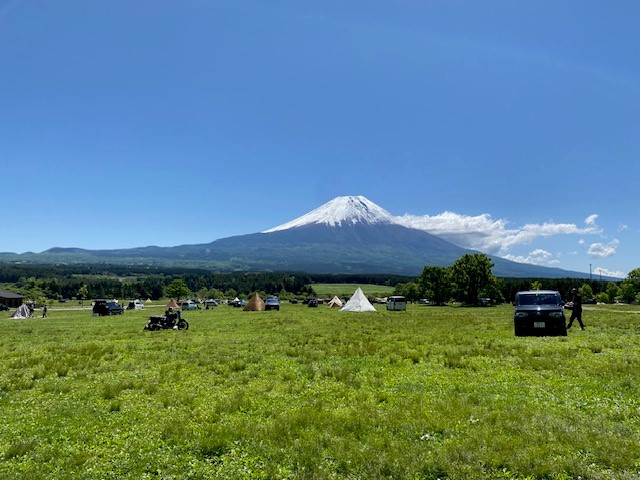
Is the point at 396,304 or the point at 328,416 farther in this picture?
the point at 396,304

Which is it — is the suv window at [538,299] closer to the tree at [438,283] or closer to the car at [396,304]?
the car at [396,304]

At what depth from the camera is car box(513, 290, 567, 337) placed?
872 inches

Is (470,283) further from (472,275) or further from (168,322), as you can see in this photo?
(168,322)

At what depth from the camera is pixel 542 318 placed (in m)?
22.3

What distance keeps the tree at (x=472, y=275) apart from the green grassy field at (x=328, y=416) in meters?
81.0

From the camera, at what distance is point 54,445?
8.09 m

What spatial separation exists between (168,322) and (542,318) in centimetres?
2741

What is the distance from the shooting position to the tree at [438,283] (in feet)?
329

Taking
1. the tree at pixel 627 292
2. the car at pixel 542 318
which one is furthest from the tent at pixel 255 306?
the tree at pixel 627 292

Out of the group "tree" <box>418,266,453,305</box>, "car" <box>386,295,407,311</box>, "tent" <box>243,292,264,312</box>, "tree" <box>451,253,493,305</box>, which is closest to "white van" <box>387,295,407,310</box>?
"car" <box>386,295,407,311</box>

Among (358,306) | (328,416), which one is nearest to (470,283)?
(358,306)

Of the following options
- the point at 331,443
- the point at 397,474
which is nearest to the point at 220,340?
the point at 331,443

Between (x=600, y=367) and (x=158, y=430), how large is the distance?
13.4m

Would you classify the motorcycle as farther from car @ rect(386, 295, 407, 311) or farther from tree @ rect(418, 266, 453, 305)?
tree @ rect(418, 266, 453, 305)
